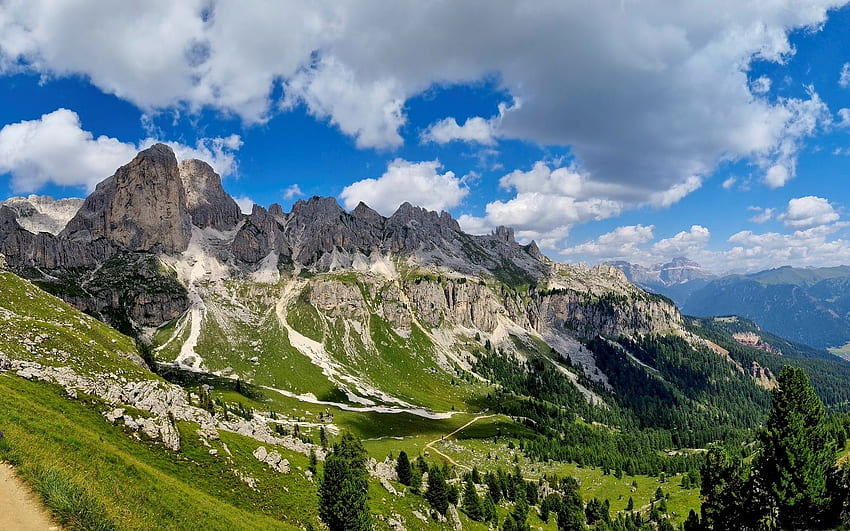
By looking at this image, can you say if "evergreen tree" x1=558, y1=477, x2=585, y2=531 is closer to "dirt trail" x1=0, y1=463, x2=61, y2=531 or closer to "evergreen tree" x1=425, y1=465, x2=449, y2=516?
"evergreen tree" x1=425, y1=465, x2=449, y2=516

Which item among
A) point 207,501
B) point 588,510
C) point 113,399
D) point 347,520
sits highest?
point 113,399

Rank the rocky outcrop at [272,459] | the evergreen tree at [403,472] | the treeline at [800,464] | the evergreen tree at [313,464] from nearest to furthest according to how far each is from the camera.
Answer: the treeline at [800,464], the rocky outcrop at [272,459], the evergreen tree at [313,464], the evergreen tree at [403,472]

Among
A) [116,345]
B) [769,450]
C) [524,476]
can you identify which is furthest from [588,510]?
[116,345]

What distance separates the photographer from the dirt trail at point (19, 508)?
14.1 metres

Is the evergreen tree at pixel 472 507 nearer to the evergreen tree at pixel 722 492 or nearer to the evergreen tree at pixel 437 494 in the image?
the evergreen tree at pixel 437 494

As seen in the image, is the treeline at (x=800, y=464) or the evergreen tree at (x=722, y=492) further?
the evergreen tree at (x=722, y=492)

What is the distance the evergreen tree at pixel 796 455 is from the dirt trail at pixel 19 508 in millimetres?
49499

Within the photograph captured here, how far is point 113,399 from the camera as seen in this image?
166ft

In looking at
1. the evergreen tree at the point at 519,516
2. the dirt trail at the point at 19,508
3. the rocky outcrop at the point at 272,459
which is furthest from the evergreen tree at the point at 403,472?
the dirt trail at the point at 19,508

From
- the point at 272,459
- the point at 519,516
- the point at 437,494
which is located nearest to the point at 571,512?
the point at 519,516

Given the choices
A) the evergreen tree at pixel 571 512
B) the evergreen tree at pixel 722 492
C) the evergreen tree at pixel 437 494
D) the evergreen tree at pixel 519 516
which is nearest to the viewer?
the evergreen tree at pixel 722 492

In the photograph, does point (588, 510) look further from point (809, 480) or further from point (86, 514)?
point (86, 514)

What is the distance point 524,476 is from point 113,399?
11785 cm

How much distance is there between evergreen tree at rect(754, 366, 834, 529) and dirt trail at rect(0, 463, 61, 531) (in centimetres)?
4950
